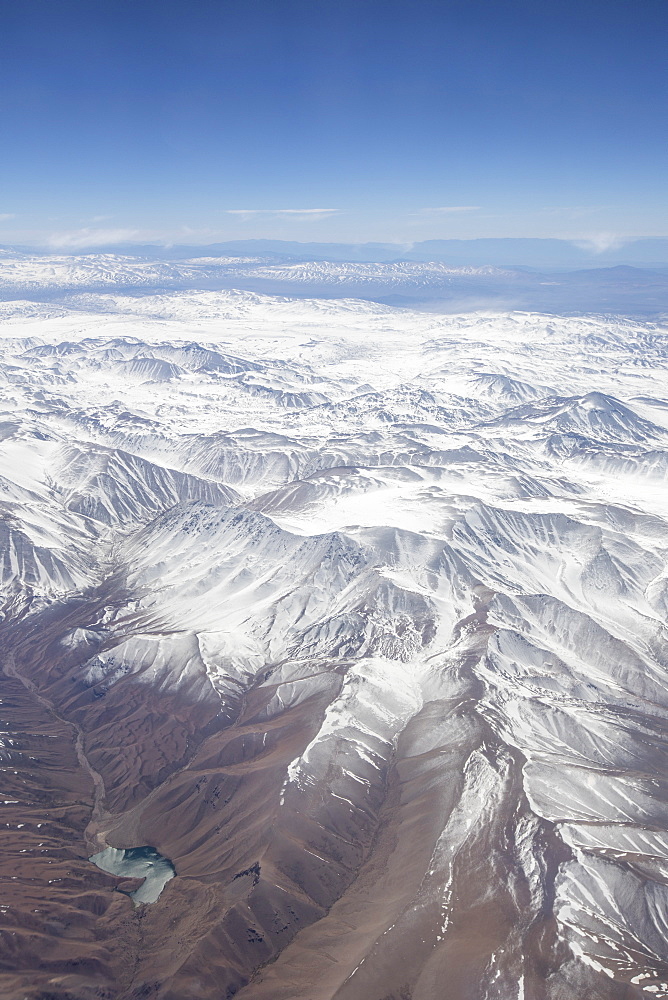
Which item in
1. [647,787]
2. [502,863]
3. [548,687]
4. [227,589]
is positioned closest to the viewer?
[502,863]

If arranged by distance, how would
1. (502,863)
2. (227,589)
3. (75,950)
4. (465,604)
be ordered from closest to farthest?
(75,950) < (502,863) < (465,604) < (227,589)

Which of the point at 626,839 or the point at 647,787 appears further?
the point at 647,787

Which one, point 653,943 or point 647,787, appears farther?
point 647,787

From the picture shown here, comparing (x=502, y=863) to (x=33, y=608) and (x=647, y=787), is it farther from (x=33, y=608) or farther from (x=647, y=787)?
(x=33, y=608)

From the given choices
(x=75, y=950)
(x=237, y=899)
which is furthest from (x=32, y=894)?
(x=237, y=899)

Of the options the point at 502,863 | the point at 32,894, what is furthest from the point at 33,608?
the point at 502,863

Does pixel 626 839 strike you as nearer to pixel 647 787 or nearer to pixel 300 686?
pixel 647 787

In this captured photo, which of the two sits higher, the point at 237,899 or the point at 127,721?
the point at 237,899

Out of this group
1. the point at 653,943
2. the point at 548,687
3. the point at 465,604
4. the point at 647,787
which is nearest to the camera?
the point at 653,943

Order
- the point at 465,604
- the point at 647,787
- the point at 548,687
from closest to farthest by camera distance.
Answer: the point at 647,787
the point at 548,687
the point at 465,604
